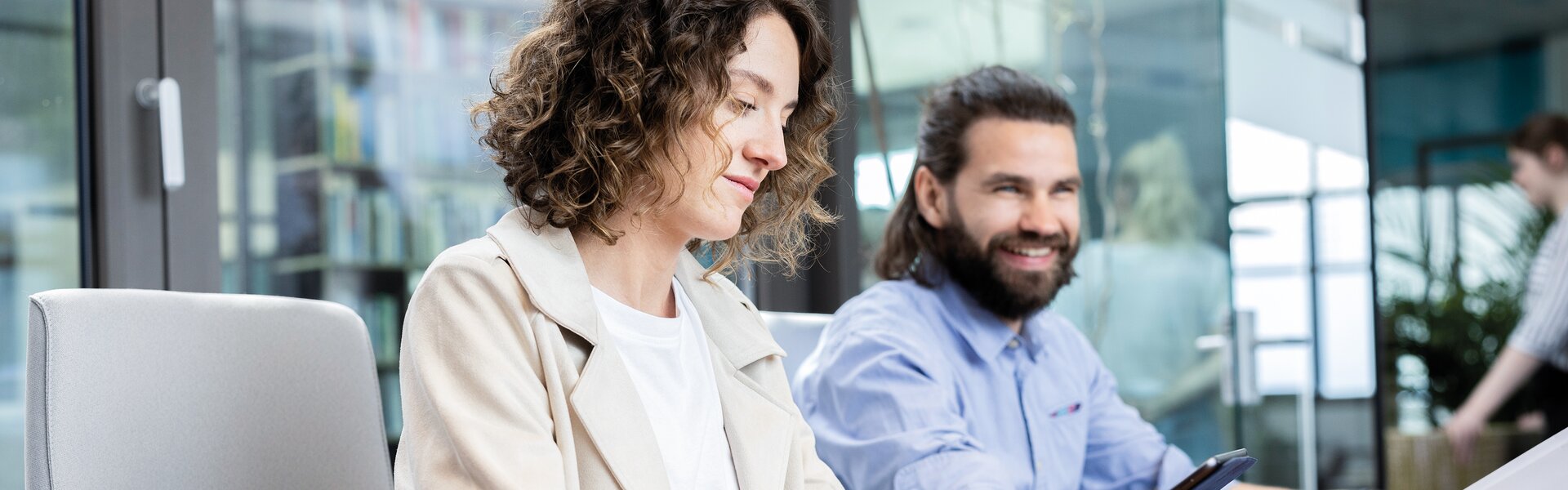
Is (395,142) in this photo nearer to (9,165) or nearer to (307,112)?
(307,112)

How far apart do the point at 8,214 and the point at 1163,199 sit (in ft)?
8.09

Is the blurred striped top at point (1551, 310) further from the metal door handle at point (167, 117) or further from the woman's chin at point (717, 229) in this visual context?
the metal door handle at point (167, 117)

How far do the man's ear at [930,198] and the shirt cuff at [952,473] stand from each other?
0.48m

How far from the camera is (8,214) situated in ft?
6.26

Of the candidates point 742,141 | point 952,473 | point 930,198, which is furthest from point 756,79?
point 930,198

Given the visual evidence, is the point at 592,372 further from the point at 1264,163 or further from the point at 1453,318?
A: the point at 1453,318

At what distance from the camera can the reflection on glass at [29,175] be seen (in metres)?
1.90

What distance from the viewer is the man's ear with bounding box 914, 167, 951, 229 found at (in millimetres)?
1854

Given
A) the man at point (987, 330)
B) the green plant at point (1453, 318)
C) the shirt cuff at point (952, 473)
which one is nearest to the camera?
the shirt cuff at point (952, 473)

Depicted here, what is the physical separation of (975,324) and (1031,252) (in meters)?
0.14

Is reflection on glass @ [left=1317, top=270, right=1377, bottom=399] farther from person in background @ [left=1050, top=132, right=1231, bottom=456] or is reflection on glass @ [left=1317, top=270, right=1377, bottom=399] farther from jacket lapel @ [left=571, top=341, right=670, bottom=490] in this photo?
jacket lapel @ [left=571, top=341, right=670, bottom=490]

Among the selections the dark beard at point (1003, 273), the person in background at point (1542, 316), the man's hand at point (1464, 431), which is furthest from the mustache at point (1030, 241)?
the man's hand at point (1464, 431)

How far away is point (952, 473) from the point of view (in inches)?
56.2

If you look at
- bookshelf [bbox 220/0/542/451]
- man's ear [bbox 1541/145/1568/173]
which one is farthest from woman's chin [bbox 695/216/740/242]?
man's ear [bbox 1541/145/1568/173]
